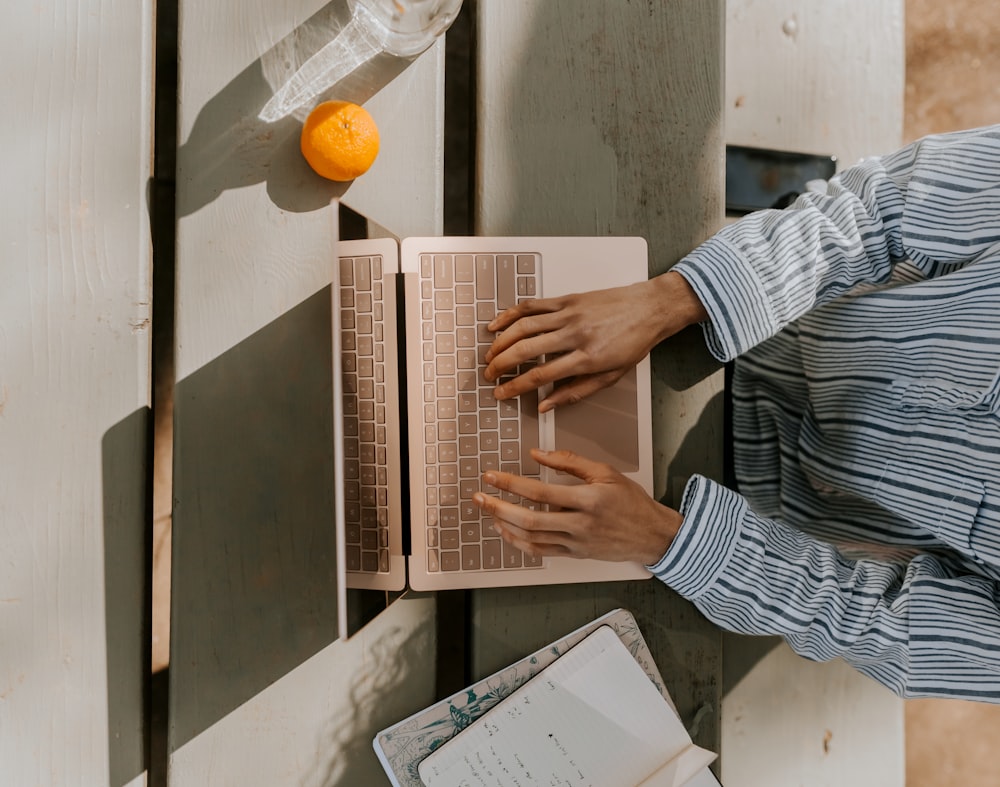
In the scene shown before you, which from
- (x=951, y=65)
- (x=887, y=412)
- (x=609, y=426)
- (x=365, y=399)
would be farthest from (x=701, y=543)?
(x=951, y=65)

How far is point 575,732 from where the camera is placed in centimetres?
70

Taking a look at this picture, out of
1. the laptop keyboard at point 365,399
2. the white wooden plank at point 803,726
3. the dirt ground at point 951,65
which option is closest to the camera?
the laptop keyboard at point 365,399

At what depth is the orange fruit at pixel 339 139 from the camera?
65 cm

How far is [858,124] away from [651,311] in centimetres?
63

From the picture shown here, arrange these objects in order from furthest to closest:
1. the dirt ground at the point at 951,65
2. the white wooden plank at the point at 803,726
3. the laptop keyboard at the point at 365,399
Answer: the dirt ground at the point at 951,65, the white wooden plank at the point at 803,726, the laptop keyboard at the point at 365,399

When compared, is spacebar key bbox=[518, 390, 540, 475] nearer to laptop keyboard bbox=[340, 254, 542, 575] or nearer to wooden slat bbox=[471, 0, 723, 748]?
laptop keyboard bbox=[340, 254, 542, 575]

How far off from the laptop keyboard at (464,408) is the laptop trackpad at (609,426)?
4cm

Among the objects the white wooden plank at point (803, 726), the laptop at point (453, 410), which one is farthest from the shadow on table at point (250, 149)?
the white wooden plank at point (803, 726)

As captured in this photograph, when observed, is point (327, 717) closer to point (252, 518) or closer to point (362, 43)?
point (252, 518)

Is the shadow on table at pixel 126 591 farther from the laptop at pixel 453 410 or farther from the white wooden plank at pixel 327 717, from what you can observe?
the laptop at pixel 453 410

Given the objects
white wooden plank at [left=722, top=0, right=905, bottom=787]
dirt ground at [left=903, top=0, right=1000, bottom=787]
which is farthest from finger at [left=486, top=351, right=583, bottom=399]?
dirt ground at [left=903, top=0, right=1000, bottom=787]

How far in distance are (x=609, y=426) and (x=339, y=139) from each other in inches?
15.7

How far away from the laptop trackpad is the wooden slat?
0.04 metres

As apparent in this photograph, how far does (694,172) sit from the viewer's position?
29.2 inches
